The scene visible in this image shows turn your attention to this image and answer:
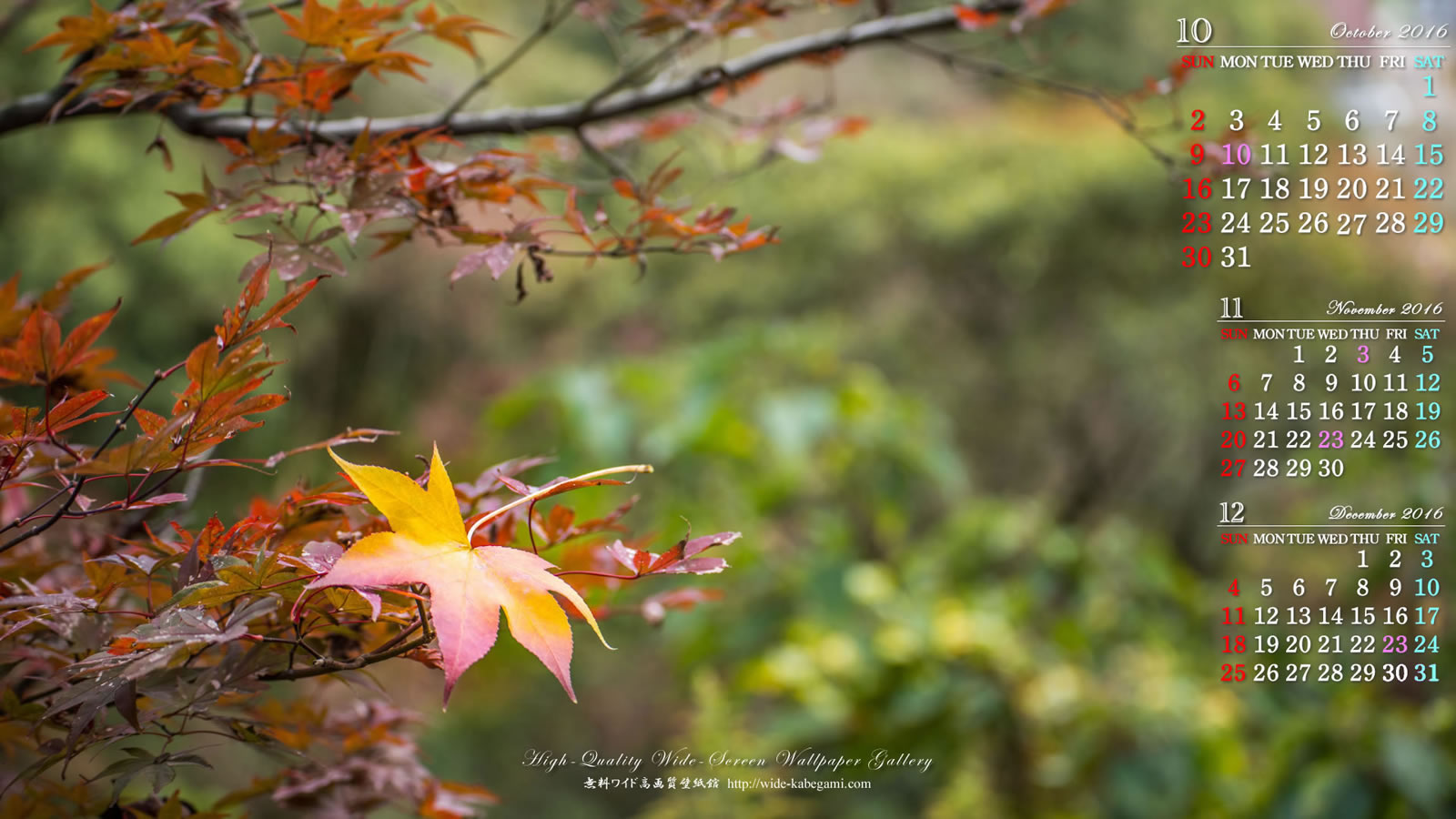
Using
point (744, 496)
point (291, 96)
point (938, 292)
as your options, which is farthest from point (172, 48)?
point (938, 292)

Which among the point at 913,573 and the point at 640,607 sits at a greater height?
the point at 640,607

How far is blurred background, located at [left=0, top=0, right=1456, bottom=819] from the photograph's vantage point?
5.69 ft

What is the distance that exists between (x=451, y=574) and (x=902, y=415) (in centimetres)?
161

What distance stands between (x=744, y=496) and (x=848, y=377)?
0.35m

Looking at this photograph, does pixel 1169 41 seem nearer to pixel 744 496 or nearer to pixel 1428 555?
pixel 1428 555

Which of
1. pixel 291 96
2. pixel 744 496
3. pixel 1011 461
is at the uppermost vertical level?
pixel 291 96

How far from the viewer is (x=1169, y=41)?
4469 mm

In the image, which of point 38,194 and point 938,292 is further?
point 938,292

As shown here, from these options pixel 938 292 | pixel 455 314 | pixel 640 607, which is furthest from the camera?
Answer: pixel 938 292

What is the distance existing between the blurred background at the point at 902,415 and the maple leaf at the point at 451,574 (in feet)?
2.22
